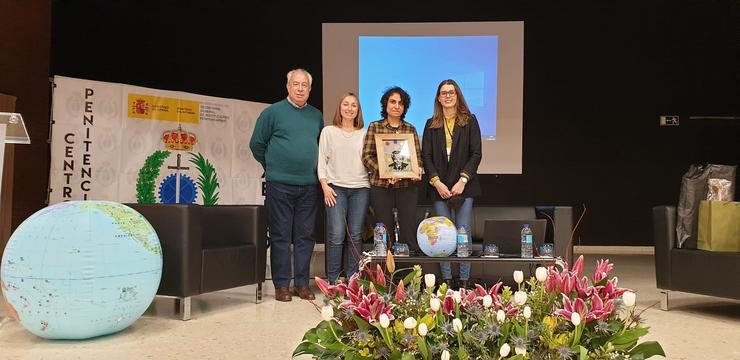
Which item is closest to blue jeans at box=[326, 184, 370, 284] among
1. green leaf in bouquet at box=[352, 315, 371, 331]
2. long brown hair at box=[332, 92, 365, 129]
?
long brown hair at box=[332, 92, 365, 129]

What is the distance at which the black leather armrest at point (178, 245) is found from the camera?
10.7 feet

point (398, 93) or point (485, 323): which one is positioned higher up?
point (398, 93)

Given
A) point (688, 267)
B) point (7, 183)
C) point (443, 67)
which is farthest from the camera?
point (443, 67)

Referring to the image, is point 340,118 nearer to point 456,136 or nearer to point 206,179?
point 456,136

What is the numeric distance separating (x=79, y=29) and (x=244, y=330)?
210 inches

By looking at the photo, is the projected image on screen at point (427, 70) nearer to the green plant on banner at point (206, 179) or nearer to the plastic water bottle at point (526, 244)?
the green plant on banner at point (206, 179)

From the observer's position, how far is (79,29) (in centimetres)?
694

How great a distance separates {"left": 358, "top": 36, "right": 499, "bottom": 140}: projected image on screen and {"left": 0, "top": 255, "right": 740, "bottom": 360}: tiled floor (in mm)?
3073

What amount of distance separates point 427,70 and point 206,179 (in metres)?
2.67

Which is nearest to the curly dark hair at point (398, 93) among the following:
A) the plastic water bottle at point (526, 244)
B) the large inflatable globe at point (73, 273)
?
the plastic water bottle at point (526, 244)

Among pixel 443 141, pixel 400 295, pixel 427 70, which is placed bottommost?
pixel 400 295

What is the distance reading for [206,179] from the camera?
5.63 metres

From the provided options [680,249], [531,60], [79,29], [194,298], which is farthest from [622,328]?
[79,29]

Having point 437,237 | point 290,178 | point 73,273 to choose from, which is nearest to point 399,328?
point 73,273
